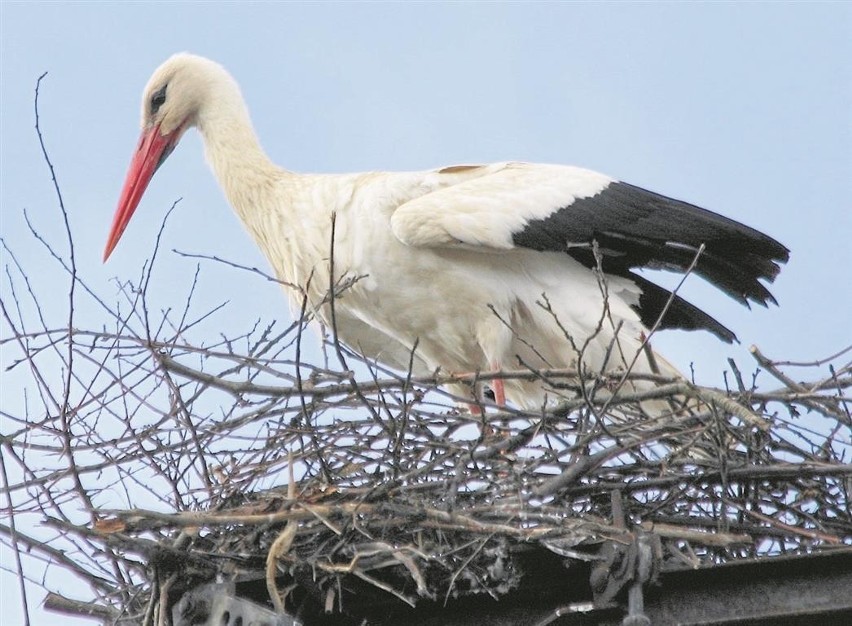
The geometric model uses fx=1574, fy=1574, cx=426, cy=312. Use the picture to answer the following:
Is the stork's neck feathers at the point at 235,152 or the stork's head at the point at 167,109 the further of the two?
the stork's head at the point at 167,109

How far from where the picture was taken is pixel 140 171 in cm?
615

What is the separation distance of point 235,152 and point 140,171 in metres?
0.51

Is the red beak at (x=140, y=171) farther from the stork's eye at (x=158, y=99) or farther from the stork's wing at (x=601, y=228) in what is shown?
the stork's wing at (x=601, y=228)

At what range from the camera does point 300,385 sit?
3.85m

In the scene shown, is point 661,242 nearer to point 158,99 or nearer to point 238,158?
point 238,158

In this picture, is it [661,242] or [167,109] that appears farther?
[167,109]

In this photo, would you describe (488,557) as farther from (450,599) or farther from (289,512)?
(289,512)

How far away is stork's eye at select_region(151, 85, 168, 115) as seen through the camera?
6.21 m

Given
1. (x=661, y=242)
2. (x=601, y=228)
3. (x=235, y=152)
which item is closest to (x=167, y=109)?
(x=235, y=152)

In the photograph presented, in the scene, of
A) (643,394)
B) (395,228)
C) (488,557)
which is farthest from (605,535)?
(395,228)

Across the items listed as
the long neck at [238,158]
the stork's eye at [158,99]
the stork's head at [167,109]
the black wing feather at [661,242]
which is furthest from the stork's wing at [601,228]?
the stork's eye at [158,99]

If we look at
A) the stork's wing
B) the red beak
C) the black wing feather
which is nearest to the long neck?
the red beak

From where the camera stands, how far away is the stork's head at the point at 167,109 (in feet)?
20.1

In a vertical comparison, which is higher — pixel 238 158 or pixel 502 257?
pixel 238 158
